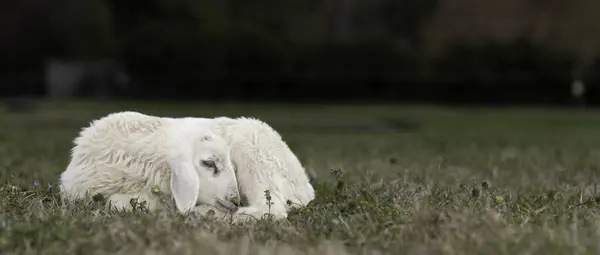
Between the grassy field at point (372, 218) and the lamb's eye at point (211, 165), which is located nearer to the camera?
the grassy field at point (372, 218)

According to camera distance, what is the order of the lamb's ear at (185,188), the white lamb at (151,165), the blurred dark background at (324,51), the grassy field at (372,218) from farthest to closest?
the blurred dark background at (324,51) → the white lamb at (151,165) → the lamb's ear at (185,188) → the grassy field at (372,218)

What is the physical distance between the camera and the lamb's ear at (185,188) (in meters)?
3.93

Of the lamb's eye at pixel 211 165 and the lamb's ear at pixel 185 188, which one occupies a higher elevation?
the lamb's eye at pixel 211 165

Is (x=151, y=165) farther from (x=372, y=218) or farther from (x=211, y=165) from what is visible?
(x=372, y=218)

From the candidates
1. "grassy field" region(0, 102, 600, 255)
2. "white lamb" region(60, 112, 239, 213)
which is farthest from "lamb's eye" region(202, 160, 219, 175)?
"grassy field" region(0, 102, 600, 255)

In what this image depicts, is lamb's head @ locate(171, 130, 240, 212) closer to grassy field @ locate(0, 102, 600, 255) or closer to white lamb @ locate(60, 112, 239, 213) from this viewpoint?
white lamb @ locate(60, 112, 239, 213)

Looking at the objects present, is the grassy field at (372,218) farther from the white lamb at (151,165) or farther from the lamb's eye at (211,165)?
the lamb's eye at (211,165)

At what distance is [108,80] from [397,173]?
93.9ft

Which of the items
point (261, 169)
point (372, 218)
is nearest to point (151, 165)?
point (261, 169)

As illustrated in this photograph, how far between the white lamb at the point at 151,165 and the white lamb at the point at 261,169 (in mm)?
99

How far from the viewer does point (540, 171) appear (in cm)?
693

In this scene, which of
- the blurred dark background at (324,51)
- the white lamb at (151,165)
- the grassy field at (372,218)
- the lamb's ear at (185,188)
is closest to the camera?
the grassy field at (372,218)

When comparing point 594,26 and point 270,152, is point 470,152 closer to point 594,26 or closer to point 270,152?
point 270,152

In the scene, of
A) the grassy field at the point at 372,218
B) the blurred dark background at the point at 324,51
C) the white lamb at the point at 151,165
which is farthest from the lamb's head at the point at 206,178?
the blurred dark background at the point at 324,51
